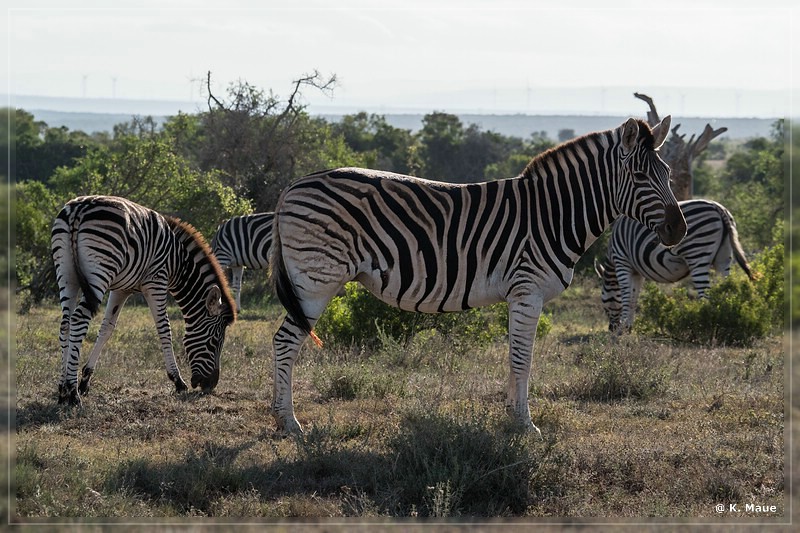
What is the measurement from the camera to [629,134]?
7.48 meters

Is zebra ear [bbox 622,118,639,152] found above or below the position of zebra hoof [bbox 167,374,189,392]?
above

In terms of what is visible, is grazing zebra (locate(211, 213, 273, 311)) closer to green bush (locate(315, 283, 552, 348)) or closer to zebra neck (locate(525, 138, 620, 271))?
green bush (locate(315, 283, 552, 348))

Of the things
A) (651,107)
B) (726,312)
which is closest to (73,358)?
(726,312)

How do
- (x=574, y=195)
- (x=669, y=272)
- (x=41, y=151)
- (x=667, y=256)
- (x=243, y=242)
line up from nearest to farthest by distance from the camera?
(x=574, y=195) < (x=667, y=256) < (x=669, y=272) < (x=243, y=242) < (x=41, y=151)

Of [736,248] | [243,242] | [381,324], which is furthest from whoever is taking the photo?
[243,242]

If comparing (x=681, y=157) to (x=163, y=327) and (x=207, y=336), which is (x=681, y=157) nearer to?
(x=207, y=336)

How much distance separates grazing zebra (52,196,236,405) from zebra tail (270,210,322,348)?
1822 mm

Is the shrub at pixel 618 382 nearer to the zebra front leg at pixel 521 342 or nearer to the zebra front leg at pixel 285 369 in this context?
the zebra front leg at pixel 521 342

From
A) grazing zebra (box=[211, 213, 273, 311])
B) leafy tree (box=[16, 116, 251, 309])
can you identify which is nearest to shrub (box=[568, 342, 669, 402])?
grazing zebra (box=[211, 213, 273, 311])

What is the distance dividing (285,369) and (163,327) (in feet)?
7.31

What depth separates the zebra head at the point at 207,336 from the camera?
905 centimetres

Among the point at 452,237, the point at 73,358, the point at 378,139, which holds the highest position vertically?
the point at 378,139

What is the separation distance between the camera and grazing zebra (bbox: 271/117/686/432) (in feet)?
24.2

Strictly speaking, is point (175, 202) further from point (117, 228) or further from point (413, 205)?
point (413, 205)
